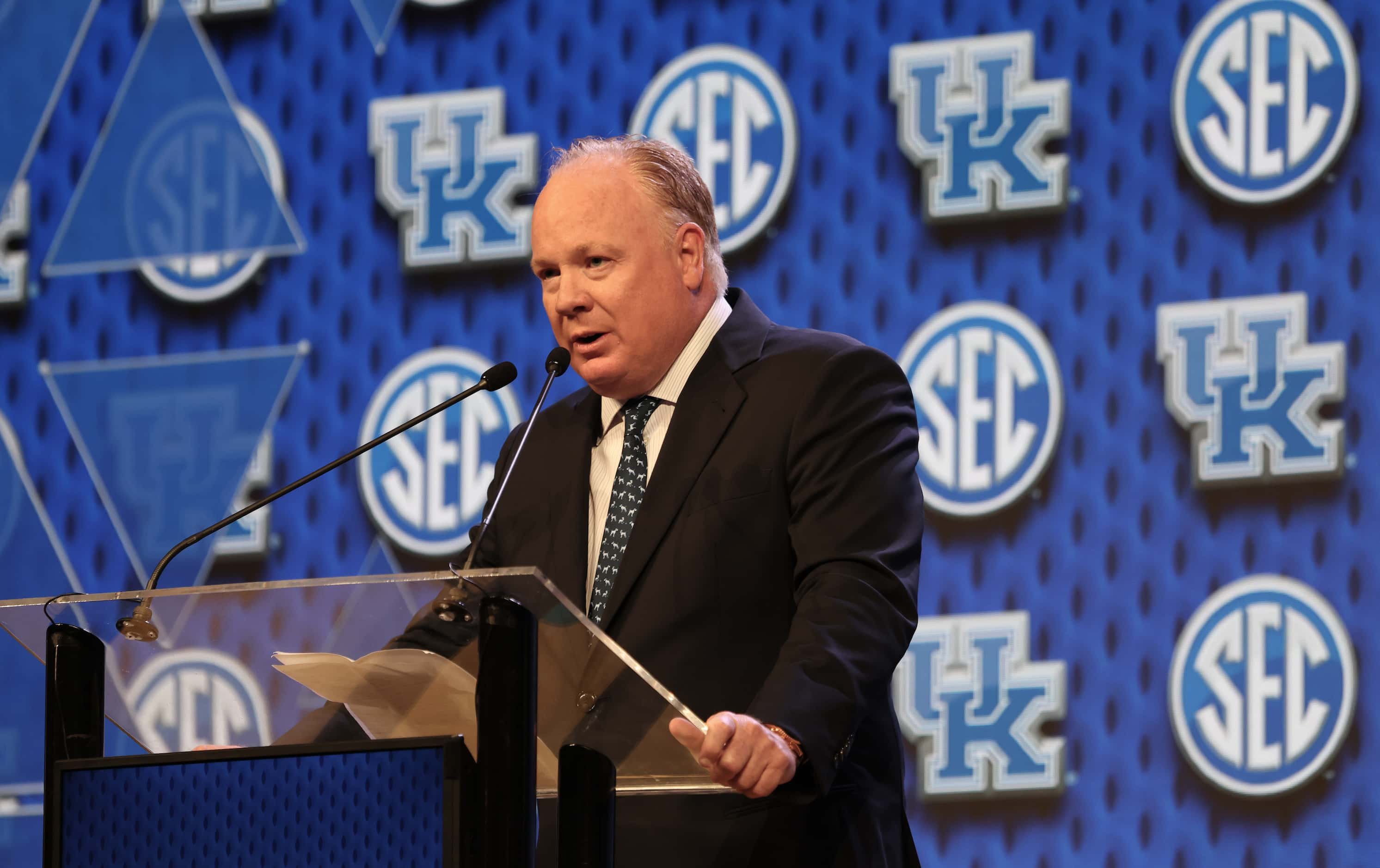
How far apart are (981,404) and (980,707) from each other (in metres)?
0.58

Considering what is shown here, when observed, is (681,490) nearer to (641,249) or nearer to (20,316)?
(641,249)

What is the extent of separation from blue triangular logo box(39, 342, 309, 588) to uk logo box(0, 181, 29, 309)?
0.20 metres

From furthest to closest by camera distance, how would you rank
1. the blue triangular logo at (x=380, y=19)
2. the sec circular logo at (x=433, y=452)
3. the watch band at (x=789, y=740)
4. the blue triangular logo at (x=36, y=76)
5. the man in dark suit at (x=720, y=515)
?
the blue triangular logo at (x=36, y=76) < the blue triangular logo at (x=380, y=19) < the sec circular logo at (x=433, y=452) < the man in dark suit at (x=720, y=515) < the watch band at (x=789, y=740)

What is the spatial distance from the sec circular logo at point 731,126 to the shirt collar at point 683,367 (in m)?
1.35

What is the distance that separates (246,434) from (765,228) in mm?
1259

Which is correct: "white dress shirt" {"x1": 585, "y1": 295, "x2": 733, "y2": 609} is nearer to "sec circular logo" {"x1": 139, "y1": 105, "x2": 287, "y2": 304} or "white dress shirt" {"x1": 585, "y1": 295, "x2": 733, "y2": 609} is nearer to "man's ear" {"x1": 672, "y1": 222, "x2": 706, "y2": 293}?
"man's ear" {"x1": 672, "y1": 222, "x2": 706, "y2": 293}

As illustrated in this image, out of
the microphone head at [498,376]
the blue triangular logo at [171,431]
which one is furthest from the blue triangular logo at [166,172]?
the microphone head at [498,376]

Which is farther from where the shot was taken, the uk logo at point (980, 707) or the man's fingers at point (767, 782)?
the uk logo at point (980, 707)

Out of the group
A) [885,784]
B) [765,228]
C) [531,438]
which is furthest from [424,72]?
[885,784]

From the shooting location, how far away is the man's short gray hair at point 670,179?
222 cm

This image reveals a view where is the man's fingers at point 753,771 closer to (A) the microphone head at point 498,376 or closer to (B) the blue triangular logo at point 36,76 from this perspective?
(A) the microphone head at point 498,376

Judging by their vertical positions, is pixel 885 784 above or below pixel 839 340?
below

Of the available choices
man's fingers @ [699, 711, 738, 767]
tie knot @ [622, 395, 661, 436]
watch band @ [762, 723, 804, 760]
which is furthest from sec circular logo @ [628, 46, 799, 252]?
man's fingers @ [699, 711, 738, 767]

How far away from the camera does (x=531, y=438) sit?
2316mm
